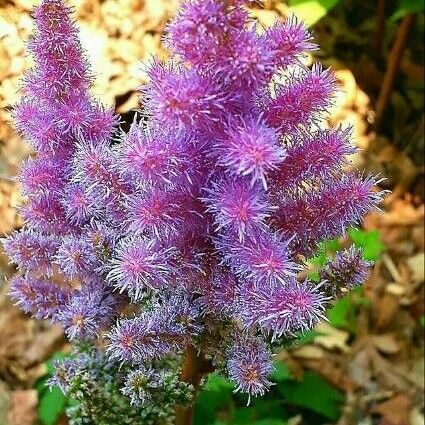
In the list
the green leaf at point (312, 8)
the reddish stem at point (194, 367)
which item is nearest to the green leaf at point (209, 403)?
the reddish stem at point (194, 367)

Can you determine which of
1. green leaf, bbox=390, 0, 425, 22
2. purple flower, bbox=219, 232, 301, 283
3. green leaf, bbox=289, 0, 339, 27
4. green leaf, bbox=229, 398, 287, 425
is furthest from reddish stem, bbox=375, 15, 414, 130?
purple flower, bbox=219, 232, 301, 283

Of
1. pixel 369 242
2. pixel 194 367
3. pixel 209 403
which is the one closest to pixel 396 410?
pixel 369 242

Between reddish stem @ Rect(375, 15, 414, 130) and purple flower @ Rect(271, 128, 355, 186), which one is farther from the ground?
reddish stem @ Rect(375, 15, 414, 130)

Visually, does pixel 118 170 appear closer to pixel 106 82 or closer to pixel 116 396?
pixel 116 396

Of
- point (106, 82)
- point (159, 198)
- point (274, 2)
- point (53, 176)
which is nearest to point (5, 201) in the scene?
point (106, 82)

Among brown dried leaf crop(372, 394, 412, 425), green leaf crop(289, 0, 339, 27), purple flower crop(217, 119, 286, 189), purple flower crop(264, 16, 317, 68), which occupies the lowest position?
purple flower crop(217, 119, 286, 189)

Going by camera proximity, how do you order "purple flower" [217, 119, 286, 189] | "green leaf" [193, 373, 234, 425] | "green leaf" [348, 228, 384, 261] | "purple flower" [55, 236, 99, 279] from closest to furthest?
1. "purple flower" [217, 119, 286, 189]
2. "purple flower" [55, 236, 99, 279]
3. "green leaf" [193, 373, 234, 425]
4. "green leaf" [348, 228, 384, 261]

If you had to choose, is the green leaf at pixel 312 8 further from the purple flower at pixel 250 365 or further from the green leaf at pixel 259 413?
the purple flower at pixel 250 365

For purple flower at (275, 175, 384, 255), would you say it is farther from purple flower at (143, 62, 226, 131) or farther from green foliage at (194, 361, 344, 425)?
green foliage at (194, 361, 344, 425)
